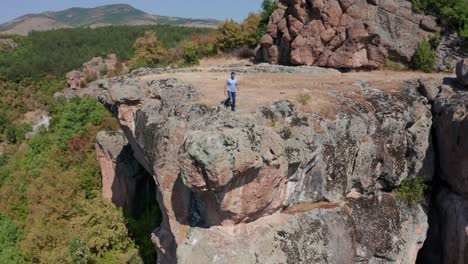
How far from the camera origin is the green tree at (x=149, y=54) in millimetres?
42875

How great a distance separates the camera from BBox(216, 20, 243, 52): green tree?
129 feet

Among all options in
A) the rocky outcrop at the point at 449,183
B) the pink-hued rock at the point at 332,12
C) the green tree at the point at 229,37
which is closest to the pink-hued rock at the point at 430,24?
the pink-hued rock at the point at 332,12

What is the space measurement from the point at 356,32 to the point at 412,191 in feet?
42.2

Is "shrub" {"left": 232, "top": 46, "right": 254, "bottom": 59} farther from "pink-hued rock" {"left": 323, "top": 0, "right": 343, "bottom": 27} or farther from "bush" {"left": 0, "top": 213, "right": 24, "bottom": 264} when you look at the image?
"bush" {"left": 0, "top": 213, "right": 24, "bottom": 264}

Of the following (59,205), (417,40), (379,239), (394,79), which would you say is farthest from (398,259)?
(59,205)

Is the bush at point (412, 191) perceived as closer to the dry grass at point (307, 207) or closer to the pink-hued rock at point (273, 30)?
the dry grass at point (307, 207)

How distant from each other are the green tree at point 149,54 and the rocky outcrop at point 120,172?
797 inches

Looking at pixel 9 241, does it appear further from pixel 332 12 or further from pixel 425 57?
pixel 425 57

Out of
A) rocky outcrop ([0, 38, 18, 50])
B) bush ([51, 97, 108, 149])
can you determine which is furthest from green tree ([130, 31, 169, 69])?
rocky outcrop ([0, 38, 18, 50])

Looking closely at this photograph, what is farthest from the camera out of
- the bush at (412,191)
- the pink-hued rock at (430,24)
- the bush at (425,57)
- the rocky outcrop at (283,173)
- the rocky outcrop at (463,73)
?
the pink-hued rock at (430,24)

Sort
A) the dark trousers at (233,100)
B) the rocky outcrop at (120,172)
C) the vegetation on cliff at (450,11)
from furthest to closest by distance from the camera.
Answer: the vegetation on cliff at (450,11), the rocky outcrop at (120,172), the dark trousers at (233,100)

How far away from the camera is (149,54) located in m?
43.7

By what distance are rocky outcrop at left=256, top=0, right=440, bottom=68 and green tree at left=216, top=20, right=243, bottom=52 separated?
12.0m

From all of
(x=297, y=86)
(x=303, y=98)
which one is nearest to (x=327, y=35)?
(x=297, y=86)
